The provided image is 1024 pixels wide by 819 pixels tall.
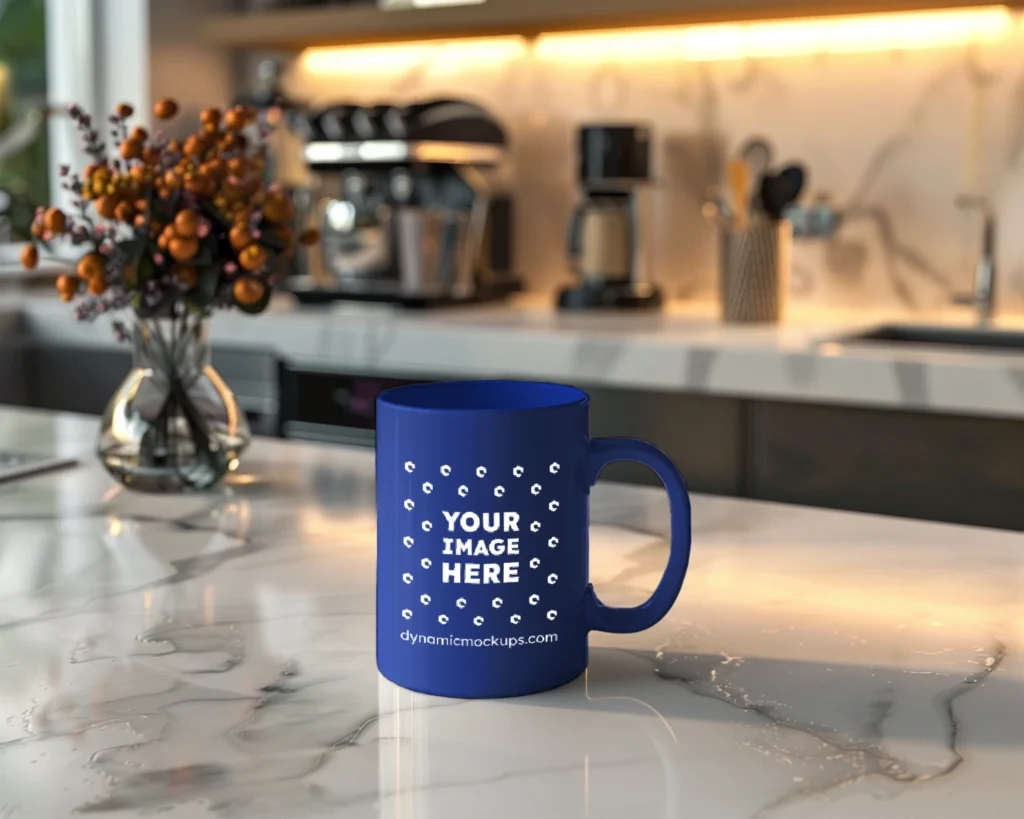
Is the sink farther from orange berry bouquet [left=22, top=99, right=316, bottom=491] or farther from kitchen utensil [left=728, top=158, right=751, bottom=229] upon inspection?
orange berry bouquet [left=22, top=99, right=316, bottom=491]

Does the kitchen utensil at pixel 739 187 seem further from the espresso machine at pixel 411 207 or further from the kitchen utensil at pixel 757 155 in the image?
the espresso machine at pixel 411 207

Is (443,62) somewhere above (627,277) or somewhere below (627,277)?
above

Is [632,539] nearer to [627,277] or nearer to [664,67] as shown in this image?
[627,277]

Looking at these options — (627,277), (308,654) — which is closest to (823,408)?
(627,277)

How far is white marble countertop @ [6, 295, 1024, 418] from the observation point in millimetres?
1851

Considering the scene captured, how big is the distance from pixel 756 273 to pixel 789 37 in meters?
0.54

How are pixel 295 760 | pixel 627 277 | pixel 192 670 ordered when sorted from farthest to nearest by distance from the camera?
pixel 627 277, pixel 192 670, pixel 295 760

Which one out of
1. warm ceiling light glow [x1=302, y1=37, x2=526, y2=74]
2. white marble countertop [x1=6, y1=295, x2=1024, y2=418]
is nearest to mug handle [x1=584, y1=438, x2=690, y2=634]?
white marble countertop [x1=6, y1=295, x2=1024, y2=418]

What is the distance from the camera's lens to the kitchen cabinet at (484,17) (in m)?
2.30

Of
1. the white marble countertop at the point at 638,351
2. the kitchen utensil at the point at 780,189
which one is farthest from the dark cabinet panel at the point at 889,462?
the kitchen utensil at the point at 780,189

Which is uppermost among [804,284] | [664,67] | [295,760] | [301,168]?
[664,67]

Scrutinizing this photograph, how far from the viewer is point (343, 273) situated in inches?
106

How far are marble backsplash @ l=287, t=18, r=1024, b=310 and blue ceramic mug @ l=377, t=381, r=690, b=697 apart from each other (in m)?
1.95

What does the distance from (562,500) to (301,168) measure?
229 centimetres
